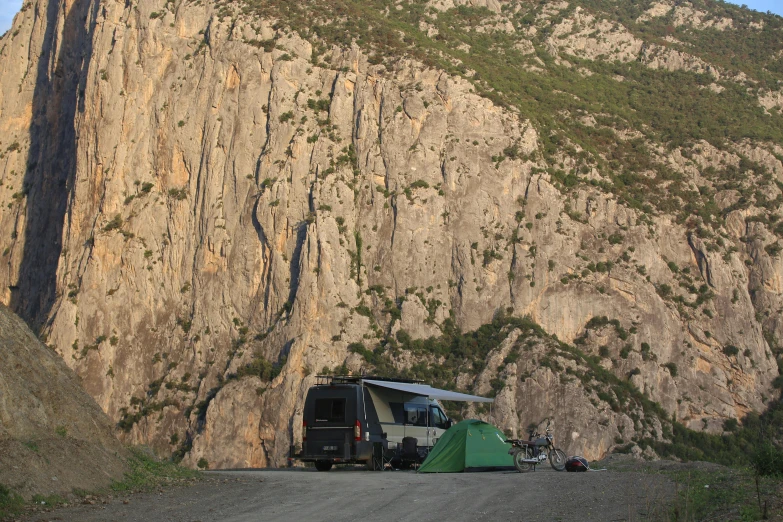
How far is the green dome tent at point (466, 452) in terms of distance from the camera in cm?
2419

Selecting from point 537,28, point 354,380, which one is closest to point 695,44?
point 537,28

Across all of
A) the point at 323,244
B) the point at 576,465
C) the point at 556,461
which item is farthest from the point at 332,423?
the point at 323,244

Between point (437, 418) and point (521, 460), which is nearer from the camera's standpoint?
point (521, 460)

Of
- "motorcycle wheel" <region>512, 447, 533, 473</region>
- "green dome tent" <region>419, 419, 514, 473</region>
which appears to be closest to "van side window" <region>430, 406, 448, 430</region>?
"green dome tent" <region>419, 419, 514, 473</region>

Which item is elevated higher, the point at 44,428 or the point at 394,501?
the point at 44,428

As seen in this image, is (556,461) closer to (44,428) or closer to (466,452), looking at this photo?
(466,452)

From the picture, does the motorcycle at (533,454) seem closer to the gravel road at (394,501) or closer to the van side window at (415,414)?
the gravel road at (394,501)

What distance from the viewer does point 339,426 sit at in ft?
84.1

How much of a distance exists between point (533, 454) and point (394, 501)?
936 cm

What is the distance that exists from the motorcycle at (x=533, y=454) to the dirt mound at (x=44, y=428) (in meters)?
10.6

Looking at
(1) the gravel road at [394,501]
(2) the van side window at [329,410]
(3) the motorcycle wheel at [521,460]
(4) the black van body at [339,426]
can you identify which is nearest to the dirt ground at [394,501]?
(1) the gravel road at [394,501]

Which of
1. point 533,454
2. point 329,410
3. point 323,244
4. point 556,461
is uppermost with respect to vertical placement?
point 323,244

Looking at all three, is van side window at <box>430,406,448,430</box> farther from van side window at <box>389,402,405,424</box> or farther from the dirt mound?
the dirt mound

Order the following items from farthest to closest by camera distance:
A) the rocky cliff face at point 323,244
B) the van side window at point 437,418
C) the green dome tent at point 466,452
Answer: the rocky cliff face at point 323,244, the van side window at point 437,418, the green dome tent at point 466,452
